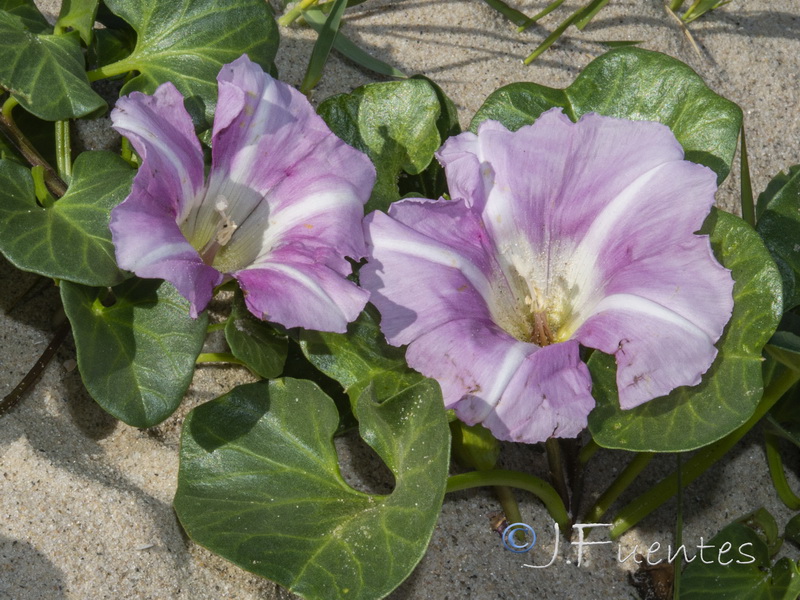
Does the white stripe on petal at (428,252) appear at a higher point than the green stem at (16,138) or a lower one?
higher

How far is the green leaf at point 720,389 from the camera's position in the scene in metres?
1.58

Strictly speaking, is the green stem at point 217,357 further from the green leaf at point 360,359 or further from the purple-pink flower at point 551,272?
the purple-pink flower at point 551,272

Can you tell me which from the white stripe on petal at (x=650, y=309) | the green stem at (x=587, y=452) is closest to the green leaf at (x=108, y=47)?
the white stripe on petal at (x=650, y=309)

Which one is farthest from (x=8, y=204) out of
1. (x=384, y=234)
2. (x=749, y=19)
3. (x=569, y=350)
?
(x=749, y=19)

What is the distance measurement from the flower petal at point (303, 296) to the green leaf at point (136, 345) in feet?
0.55

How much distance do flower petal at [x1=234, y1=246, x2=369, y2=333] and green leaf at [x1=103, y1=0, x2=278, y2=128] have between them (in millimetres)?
469

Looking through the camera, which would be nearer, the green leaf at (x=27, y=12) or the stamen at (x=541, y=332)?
the stamen at (x=541, y=332)

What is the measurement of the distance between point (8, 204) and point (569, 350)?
36.8 inches

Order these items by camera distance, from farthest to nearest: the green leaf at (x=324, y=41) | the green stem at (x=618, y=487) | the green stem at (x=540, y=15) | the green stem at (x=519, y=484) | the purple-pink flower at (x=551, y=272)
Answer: the green stem at (x=540, y=15), the green leaf at (x=324, y=41), the green stem at (x=618, y=487), the green stem at (x=519, y=484), the purple-pink flower at (x=551, y=272)

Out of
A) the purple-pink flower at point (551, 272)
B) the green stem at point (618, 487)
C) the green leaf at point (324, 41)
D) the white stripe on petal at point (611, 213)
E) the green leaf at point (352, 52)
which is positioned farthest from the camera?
the green leaf at point (352, 52)

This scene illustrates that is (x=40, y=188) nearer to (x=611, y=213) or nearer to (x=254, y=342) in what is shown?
(x=254, y=342)

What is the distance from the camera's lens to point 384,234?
1.61m

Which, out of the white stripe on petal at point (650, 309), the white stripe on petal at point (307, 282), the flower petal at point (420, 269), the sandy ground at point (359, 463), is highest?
the white stripe on petal at point (650, 309)

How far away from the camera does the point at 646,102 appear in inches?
76.1
